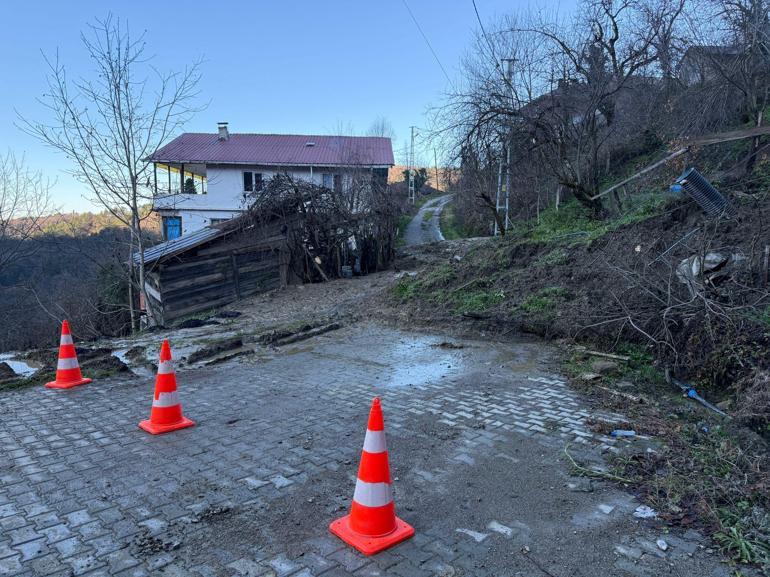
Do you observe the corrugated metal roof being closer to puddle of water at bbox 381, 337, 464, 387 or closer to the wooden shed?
the wooden shed

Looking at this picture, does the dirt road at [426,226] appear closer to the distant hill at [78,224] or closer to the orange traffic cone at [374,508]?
the distant hill at [78,224]

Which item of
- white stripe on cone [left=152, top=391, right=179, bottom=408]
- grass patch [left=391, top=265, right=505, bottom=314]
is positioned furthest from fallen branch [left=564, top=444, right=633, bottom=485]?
grass patch [left=391, top=265, right=505, bottom=314]

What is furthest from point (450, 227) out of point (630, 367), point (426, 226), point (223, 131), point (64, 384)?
point (64, 384)

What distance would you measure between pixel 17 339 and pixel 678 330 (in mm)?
21977

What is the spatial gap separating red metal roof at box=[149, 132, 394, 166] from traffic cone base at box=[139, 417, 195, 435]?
2486 cm

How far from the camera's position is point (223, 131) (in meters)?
31.9

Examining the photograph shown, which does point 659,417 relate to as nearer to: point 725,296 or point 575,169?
point 725,296

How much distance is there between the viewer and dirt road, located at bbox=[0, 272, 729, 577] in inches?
100

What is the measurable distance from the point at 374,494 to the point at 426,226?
3167cm

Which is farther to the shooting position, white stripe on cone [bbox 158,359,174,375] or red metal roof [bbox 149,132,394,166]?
red metal roof [bbox 149,132,394,166]

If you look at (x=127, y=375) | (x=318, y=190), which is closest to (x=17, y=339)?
(x=318, y=190)

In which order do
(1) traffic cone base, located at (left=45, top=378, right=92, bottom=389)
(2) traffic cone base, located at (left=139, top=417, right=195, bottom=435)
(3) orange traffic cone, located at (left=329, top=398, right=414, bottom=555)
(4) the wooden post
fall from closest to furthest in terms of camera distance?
(3) orange traffic cone, located at (left=329, top=398, right=414, bottom=555), (2) traffic cone base, located at (left=139, top=417, right=195, bottom=435), (1) traffic cone base, located at (left=45, top=378, right=92, bottom=389), (4) the wooden post

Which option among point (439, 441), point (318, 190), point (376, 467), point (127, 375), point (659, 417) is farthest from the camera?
point (318, 190)

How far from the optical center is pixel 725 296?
561 cm
